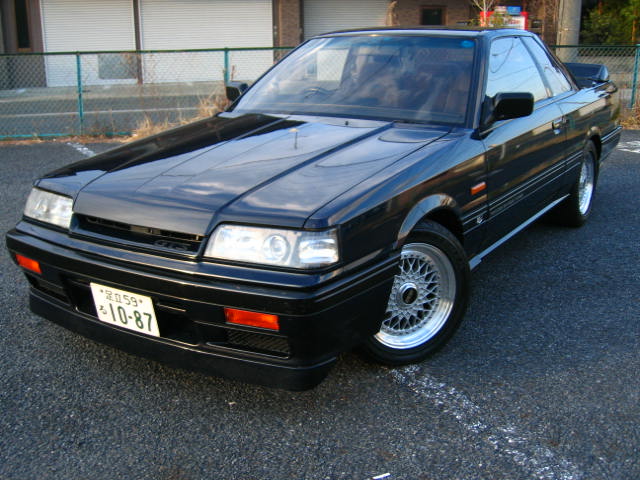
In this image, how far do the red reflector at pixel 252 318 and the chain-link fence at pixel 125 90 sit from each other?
7.48 m

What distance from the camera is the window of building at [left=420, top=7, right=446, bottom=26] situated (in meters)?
23.7

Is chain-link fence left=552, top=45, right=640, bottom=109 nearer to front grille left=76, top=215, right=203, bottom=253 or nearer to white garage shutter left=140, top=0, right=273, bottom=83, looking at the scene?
front grille left=76, top=215, right=203, bottom=253

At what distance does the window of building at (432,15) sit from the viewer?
934 inches

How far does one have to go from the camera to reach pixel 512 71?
398 cm

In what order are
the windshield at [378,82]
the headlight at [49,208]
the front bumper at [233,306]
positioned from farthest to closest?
the windshield at [378,82] < the headlight at [49,208] < the front bumper at [233,306]

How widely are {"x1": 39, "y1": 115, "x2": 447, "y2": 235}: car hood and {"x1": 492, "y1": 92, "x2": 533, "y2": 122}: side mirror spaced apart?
1.23 ft

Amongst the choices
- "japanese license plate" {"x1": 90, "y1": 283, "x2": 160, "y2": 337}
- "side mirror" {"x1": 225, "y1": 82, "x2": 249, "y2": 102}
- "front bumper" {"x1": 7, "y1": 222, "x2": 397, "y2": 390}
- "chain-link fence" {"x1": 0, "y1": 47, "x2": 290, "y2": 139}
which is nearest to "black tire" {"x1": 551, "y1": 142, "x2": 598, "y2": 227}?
"side mirror" {"x1": 225, "y1": 82, "x2": 249, "y2": 102}

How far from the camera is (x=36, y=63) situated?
54.7 feet

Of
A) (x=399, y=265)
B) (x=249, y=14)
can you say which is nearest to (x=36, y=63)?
(x=249, y=14)

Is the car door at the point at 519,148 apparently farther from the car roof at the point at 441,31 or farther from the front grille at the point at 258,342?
the front grille at the point at 258,342

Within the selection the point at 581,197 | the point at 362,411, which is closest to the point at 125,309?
the point at 362,411

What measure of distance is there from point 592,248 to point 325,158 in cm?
266

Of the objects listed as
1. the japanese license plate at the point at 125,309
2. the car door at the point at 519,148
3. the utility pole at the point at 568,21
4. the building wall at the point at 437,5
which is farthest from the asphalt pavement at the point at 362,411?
the building wall at the point at 437,5

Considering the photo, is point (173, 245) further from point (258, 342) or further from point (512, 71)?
point (512, 71)
